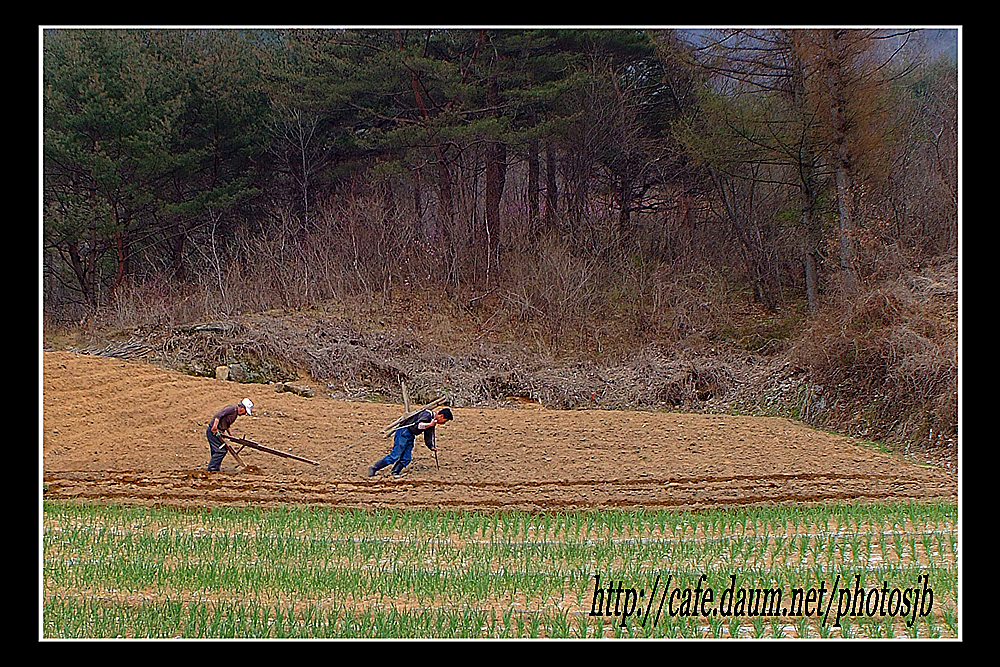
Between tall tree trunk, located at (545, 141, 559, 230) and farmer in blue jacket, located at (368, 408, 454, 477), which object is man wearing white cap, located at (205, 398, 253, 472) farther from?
tall tree trunk, located at (545, 141, 559, 230)

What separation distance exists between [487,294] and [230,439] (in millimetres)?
11463

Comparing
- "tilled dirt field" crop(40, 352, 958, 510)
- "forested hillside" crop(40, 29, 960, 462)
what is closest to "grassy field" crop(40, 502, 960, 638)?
"tilled dirt field" crop(40, 352, 958, 510)

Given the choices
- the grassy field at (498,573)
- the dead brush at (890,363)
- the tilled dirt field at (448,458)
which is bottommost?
the grassy field at (498,573)

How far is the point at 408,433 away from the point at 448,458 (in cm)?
131

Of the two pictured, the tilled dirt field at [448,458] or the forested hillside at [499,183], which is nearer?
the tilled dirt field at [448,458]

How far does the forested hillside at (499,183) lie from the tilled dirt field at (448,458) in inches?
113

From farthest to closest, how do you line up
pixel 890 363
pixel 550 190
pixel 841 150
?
pixel 550 190 → pixel 841 150 → pixel 890 363

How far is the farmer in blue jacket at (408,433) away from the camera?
31.2 ft

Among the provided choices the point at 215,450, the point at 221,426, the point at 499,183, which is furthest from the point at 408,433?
the point at 499,183

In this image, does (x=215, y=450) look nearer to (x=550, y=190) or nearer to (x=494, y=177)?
(x=494, y=177)

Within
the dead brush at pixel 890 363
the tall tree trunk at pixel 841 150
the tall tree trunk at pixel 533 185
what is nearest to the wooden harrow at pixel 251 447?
the dead brush at pixel 890 363

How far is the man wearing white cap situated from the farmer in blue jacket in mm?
1484

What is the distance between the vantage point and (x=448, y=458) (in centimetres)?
1077

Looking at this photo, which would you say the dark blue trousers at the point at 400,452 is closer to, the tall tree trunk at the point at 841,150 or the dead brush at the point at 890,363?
the dead brush at the point at 890,363
